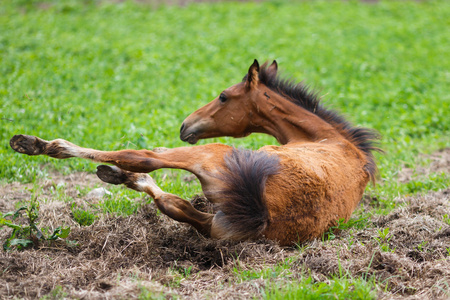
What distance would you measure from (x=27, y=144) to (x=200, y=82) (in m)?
5.85

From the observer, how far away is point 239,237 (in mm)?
3885

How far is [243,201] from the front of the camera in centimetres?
378

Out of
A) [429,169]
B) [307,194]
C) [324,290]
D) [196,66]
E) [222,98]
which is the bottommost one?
[429,169]

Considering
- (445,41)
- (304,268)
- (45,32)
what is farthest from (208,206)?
(445,41)

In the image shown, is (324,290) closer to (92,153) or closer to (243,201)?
(243,201)

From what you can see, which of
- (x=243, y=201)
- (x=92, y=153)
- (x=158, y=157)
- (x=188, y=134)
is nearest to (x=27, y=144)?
(x=92, y=153)

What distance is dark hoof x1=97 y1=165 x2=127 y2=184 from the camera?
4.40 metres

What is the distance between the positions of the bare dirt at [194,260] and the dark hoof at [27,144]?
0.70 metres

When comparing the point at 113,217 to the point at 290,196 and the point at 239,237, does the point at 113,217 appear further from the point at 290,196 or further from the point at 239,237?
the point at 290,196

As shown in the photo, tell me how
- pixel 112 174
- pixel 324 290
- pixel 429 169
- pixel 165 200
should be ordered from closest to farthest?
1. pixel 324 290
2. pixel 165 200
3. pixel 112 174
4. pixel 429 169

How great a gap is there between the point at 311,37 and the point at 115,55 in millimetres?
5972

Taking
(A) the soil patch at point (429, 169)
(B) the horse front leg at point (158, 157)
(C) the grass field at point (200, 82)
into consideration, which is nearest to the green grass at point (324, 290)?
(C) the grass field at point (200, 82)

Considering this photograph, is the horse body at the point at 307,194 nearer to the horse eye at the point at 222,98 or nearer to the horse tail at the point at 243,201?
the horse tail at the point at 243,201

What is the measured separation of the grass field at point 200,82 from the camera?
15.4ft
